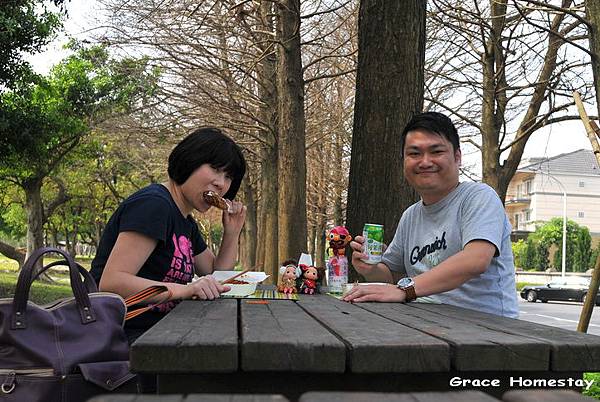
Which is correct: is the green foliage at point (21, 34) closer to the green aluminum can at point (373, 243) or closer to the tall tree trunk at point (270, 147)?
the tall tree trunk at point (270, 147)

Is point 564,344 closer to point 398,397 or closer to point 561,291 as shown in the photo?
point 398,397

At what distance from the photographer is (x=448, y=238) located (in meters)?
3.42

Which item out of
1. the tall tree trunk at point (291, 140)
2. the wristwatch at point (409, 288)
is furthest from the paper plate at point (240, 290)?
the tall tree trunk at point (291, 140)

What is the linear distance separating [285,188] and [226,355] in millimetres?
9425

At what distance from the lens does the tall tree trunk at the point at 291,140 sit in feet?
35.9

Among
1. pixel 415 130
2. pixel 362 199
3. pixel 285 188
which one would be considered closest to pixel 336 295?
pixel 415 130

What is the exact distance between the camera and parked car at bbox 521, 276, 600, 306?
103ft

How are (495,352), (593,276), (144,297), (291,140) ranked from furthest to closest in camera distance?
(291,140)
(593,276)
(144,297)
(495,352)

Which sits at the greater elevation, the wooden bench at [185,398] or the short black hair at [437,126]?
the short black hair at [437,126]

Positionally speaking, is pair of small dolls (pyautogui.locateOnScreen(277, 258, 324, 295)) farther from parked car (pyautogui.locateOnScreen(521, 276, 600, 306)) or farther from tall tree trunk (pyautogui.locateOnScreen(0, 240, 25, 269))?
parked car (pyautogui.locateOnScreen(521, 276, 600, 306))

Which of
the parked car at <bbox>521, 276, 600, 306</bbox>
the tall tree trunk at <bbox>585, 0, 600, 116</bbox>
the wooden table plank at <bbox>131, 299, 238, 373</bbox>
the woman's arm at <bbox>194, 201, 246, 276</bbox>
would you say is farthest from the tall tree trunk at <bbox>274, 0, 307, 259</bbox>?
the parked car at <bbox>521, 276, 600, 306</bbox>

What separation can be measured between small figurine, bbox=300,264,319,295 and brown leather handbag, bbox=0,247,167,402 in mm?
1779

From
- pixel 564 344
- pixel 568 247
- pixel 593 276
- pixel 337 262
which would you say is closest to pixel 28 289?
pixel 564 344

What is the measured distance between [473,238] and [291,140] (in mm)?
7944
